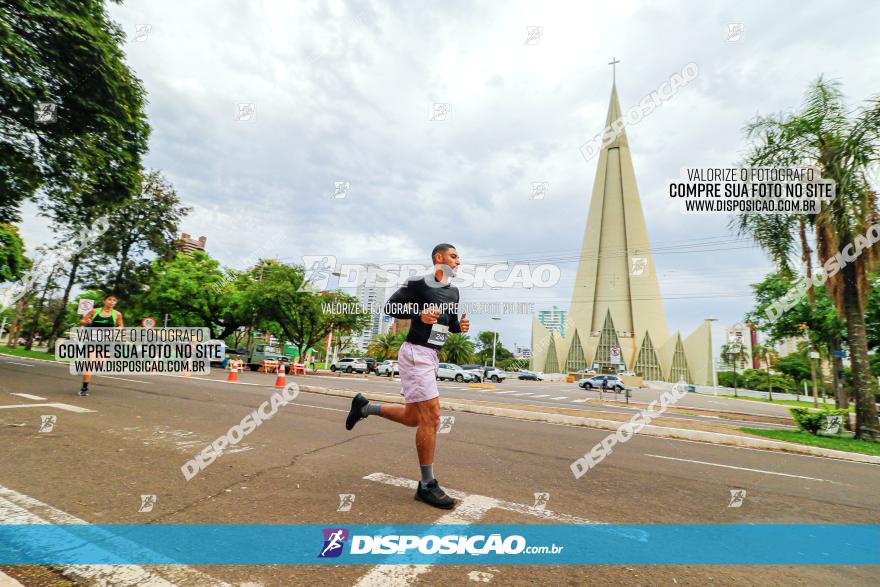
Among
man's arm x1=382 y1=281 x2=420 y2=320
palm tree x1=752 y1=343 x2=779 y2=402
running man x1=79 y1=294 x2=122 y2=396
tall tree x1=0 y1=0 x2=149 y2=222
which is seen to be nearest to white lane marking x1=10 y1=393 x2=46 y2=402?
running man x1=79 y1=294 x2=122 y2=396

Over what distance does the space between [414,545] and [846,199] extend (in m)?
12.8

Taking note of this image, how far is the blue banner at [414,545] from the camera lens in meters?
2.15

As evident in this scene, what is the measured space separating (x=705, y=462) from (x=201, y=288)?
109ft

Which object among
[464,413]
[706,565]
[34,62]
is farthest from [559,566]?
[34,62]

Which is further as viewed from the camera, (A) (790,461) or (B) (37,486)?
(A) (790,461)

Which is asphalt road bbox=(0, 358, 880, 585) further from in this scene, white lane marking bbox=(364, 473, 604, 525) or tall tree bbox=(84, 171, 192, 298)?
tall tree bbox=(84, 171, 192, 298)

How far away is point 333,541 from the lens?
7.73 ft

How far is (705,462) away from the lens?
580 cm

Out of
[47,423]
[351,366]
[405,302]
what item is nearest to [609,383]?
[351,366]

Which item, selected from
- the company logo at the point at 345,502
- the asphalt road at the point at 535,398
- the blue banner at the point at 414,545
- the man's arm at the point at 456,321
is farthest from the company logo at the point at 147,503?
the asphalt road at the point at 535,398

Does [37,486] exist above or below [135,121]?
below

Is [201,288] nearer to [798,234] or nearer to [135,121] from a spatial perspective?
[135,121]

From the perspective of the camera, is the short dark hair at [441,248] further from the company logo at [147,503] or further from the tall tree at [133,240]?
the tall tree at [133,240]

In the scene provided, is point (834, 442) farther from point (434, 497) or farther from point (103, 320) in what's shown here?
point (103, 320)
